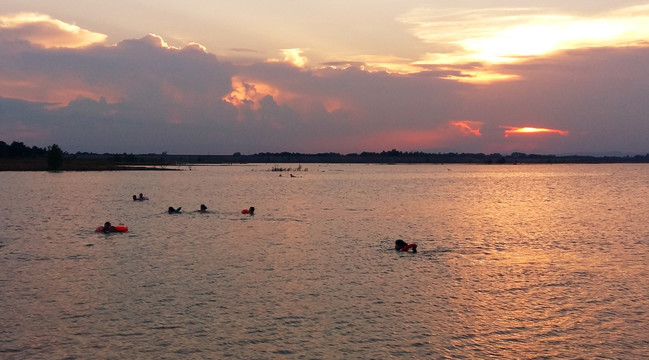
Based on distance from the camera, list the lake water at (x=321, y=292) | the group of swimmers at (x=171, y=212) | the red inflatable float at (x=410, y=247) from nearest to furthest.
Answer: the lake water at (x=321, y=292)
the red inflatable float at (x=410, y=247)
the group of swimmers at (x=171, y=212)

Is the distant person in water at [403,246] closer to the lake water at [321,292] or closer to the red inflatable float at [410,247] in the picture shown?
the red inflatable float at [410,247]

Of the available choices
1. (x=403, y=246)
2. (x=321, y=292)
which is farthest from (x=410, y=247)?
(x=321, y=292)

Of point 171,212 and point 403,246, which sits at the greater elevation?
point 403,246

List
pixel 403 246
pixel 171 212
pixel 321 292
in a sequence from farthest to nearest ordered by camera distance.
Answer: pixel 171 212 → pixel 403 246 → pixel 321 292

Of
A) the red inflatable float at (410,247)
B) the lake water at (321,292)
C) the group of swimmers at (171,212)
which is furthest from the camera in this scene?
the group of swimmers at (171,212)

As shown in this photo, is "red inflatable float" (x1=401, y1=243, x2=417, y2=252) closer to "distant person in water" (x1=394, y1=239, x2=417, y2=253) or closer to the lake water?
"distant person in water" (x1=394, y1=239, x2=417, y2=253)

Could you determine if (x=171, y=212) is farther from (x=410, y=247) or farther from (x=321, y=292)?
(x=321, y=292)

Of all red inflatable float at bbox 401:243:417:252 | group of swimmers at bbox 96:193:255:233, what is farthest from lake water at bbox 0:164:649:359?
group of swimmers at bbox 96:193:255:233

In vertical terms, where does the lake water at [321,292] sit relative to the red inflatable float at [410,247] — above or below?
below

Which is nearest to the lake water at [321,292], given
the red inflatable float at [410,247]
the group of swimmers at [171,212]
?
the red inflatable float at [410,247]

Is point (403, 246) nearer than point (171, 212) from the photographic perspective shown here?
Yes

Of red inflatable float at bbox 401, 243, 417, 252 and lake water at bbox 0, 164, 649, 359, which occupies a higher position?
red inflatable float at bbox 401, 243, 417, 252

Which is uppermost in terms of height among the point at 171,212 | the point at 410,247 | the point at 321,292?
the point at 410,247

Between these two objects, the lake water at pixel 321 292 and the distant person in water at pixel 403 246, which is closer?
the lake water at pixel 321 292
